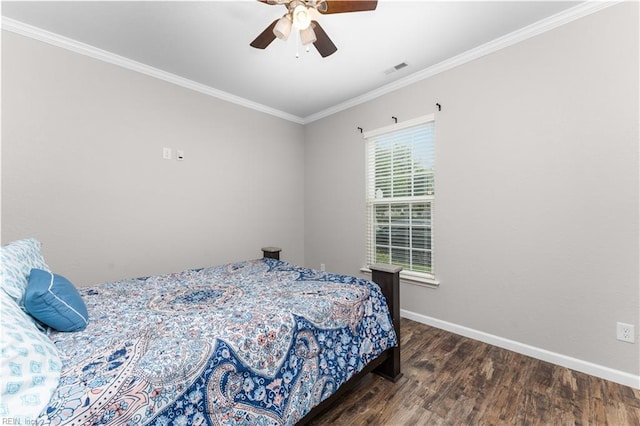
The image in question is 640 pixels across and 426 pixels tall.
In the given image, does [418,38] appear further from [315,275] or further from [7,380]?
[7,380]

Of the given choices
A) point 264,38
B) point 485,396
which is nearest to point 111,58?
point 264,38

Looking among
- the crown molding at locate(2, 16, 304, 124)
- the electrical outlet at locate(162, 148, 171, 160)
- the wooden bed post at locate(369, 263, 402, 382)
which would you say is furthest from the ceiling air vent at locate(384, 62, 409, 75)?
the electrical outlet at locate(162, 148, 171, 160)

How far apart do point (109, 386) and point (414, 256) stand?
2835 mm

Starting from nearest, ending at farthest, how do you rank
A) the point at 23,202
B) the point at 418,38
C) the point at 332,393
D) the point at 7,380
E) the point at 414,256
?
the point at 7,380 → the point at 332,393 → the point at 23,202 → the point at 418,38 → the point at 414,256

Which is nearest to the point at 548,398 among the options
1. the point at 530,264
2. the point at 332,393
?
the point at 530,264

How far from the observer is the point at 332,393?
1520 mm

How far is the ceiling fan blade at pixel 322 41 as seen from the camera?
6.07 feet

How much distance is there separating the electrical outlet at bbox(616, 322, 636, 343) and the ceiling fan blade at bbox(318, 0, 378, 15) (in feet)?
8.93

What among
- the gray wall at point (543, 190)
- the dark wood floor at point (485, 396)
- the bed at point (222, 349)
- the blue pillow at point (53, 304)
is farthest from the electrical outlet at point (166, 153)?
the dark wood floor at point (485, 396)

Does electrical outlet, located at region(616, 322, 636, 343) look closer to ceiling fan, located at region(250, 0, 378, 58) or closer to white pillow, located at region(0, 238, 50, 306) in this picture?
ceiling fan, located at region(250, 0, 378, 58)

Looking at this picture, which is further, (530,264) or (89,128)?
(89,128)

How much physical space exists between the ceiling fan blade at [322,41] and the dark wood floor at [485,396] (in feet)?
8.07

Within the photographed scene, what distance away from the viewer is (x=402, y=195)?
321cm

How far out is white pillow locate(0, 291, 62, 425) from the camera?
2.49 feet
